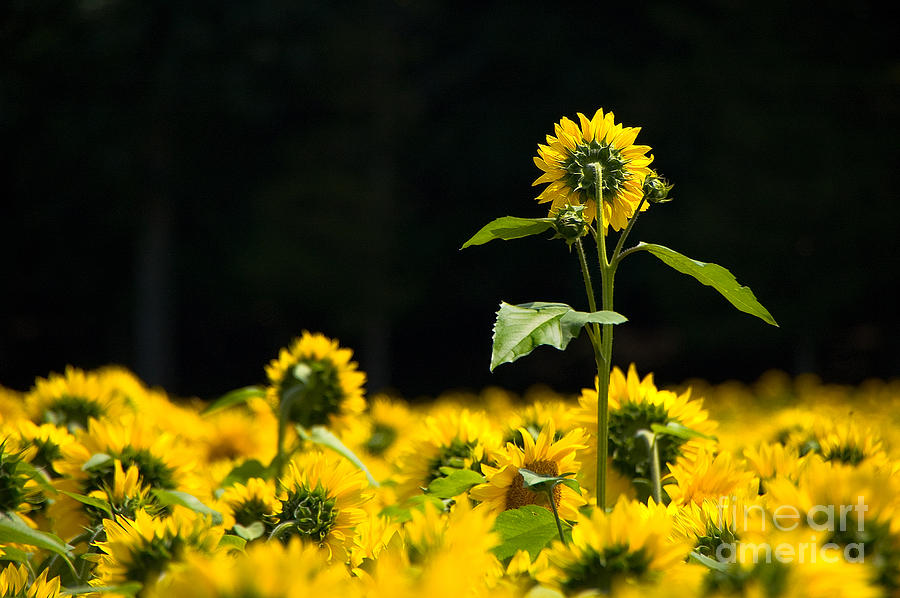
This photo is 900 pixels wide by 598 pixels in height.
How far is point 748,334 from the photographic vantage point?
9.38 m

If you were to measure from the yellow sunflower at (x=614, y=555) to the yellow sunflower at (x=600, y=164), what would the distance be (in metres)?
0.37

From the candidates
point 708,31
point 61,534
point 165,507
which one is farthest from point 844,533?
point 708,31

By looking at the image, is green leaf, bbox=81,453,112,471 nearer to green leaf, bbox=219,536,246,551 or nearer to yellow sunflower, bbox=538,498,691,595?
green leaf, bbox=219,536,246,551

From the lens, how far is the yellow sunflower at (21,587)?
70 centimetres

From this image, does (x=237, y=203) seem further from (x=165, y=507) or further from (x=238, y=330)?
(x=165, y=507)

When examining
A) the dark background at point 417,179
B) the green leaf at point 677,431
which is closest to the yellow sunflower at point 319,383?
the green leaf at point 677,431

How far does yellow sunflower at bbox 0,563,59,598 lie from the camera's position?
27.4 inches

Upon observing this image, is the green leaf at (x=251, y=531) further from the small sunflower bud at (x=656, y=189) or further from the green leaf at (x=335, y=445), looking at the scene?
the small sunflower bud at (x=656, y=189)

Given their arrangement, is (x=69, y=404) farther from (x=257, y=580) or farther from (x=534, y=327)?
(x=257, y=580)

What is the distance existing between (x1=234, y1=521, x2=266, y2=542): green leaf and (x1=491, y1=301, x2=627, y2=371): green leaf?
0.33m

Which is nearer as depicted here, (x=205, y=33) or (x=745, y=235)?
(x=745, y=235)

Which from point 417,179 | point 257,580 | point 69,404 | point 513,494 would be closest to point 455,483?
point 513,494

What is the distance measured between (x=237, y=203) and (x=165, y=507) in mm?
11517

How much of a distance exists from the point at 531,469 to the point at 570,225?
22 centimetres
